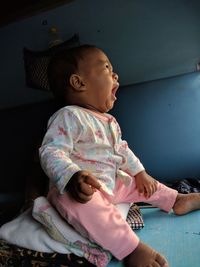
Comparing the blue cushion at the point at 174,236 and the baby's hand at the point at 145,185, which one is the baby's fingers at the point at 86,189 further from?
the baby's hand at the point at 145,185

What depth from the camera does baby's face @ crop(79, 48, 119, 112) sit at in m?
1.00

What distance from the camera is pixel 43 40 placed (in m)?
1.46

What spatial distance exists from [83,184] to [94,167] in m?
0.19

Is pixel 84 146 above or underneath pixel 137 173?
above

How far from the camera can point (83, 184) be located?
729mm

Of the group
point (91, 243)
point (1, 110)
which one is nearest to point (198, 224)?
point (91, 243)

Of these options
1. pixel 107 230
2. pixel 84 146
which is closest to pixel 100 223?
pixel 107 230

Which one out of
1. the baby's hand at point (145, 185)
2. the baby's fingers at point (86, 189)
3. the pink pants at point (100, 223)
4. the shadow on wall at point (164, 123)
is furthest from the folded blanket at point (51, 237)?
the shadow on wall at point (164, 123)

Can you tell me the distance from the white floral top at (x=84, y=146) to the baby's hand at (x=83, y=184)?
→ 33mm

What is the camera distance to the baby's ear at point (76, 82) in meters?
0.99

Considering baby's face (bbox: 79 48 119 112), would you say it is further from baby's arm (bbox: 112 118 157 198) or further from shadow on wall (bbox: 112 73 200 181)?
shadow on wall (bbox: 112 73 200 181)

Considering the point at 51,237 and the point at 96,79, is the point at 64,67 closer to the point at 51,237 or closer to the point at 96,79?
the point at 96,79

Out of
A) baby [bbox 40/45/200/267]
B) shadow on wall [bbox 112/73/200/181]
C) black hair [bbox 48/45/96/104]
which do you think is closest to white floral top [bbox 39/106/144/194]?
baby [bbox 40/45/200/267]

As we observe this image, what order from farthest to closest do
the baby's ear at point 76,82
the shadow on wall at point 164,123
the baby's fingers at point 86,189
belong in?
1. the shadow on wall at point 164,123
2. the baby's ear at point 76,82
3. the baby's fingers at point 86,189
